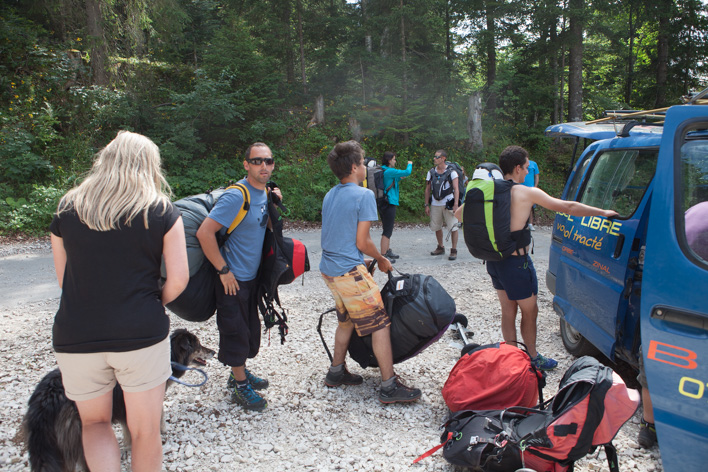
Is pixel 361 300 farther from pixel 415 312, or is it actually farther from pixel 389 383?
pixel 389 383

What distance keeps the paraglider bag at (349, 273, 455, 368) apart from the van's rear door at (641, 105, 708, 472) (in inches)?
57.6

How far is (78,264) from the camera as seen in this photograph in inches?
81.7

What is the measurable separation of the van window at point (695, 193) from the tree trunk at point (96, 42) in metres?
15.5

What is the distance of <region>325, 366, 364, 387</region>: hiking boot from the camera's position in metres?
3.86

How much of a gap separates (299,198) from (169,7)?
756 cm

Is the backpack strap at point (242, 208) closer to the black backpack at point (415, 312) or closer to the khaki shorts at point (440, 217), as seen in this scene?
the black backpack at point (415, 312)

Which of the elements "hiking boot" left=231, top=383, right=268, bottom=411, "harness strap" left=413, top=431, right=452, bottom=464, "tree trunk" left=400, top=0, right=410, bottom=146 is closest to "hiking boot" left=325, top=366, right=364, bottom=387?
"hiking boot" left=231, top=383, right=268, bottom=411

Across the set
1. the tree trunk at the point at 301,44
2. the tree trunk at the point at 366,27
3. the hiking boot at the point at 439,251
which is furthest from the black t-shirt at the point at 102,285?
the tree trunk at the point at 301,44

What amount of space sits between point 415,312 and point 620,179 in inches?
80.3

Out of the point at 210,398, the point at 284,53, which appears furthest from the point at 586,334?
the point at 284,53

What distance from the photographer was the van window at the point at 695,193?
7.06 ft

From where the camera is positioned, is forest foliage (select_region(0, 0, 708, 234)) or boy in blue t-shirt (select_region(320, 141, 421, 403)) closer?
boy in blue t-shirt (select_region(320, 141, 421, 403))

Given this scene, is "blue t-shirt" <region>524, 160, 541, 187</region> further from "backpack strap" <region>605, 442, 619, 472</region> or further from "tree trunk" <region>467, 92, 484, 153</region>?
"backpack strap" <region>605, 442, 619, 472</region>

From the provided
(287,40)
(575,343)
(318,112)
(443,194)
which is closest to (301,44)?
(287,40)
